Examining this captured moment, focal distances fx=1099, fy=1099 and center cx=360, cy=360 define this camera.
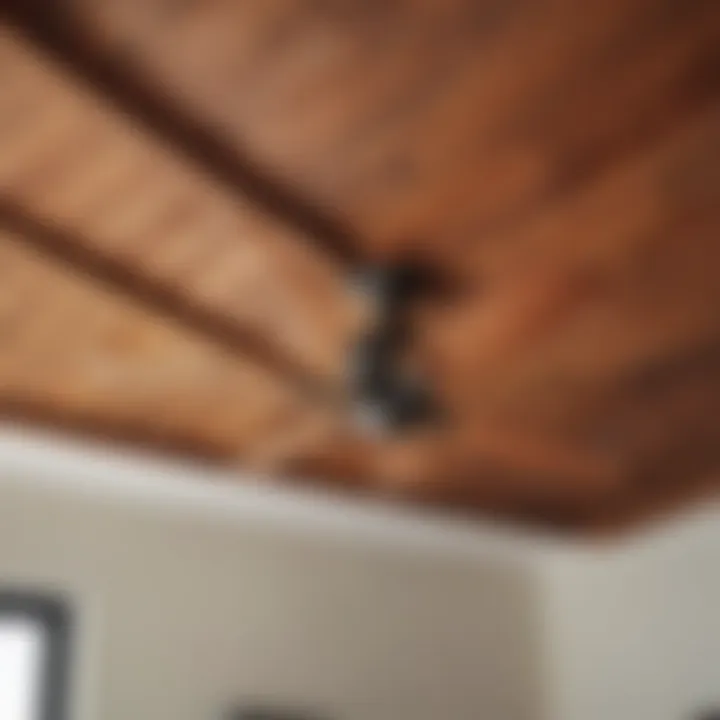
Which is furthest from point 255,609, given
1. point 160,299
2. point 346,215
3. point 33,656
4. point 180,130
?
point 180,130

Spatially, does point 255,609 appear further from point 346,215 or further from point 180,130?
point 180,130

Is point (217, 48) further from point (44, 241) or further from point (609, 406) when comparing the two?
point (609, 406)

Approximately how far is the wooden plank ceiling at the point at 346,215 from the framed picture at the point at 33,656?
37cm

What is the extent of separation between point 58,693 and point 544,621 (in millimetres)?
1387

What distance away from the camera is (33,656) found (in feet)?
7.05

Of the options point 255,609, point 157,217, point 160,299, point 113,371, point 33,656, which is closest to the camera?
point 157,217

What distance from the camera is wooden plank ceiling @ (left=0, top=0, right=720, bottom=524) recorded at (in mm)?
1314

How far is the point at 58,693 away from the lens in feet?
6.97

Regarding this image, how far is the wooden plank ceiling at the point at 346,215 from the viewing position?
1314 millimetres

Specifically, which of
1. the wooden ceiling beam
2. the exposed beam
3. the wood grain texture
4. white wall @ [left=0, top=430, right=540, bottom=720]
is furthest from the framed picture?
the wooden ceiling beam

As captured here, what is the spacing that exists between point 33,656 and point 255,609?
490mm

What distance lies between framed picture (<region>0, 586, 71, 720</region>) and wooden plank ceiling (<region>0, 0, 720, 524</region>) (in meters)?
0.37

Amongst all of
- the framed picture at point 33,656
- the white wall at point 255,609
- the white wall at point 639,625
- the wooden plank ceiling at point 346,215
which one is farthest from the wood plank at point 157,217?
the white wall at point 639,625

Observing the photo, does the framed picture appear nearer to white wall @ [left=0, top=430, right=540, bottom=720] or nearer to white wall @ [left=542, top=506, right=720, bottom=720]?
white wall @ [left=0, top=430, right=540, bottom=720]
